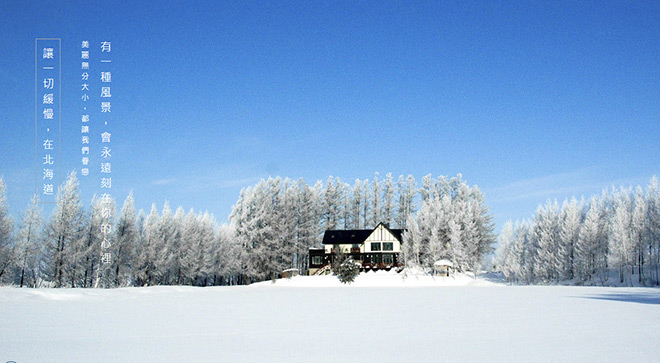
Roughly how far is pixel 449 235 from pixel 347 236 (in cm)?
1622

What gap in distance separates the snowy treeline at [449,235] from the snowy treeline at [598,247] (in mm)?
6479

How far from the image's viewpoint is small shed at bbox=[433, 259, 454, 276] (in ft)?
213

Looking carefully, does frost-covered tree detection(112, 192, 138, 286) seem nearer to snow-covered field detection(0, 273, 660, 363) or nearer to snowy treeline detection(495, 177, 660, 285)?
snow-covered field detection(0, 273, 660, 363)

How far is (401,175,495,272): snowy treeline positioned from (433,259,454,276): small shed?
1.40 metres

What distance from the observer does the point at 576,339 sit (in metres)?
10.4

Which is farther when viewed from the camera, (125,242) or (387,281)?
(387,281)

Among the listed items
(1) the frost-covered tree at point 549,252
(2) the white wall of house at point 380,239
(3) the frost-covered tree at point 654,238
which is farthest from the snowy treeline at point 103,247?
(3) the frost-covered tree at point 654,238

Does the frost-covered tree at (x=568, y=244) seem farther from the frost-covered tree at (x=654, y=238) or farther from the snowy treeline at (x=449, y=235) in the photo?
the snowy treeline at (x=449, y=235)

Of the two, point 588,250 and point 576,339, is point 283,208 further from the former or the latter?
point 576,339

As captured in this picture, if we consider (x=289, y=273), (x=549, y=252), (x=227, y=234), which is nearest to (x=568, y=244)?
(x=549, y=252)

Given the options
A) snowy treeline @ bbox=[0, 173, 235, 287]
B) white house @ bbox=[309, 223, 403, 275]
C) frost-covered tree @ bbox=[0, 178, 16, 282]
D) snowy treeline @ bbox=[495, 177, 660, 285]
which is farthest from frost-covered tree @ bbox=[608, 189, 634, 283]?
frost-covered tree @ bbox=[0, 178, 16, 282]

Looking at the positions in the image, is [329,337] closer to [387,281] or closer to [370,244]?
[387,281]

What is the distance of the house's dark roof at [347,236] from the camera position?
246 feet

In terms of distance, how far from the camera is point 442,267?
221 ft
